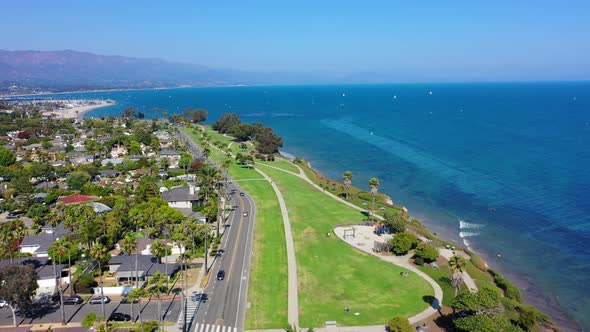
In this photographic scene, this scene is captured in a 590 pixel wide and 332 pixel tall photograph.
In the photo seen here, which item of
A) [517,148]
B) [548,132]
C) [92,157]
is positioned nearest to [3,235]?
[92,157]

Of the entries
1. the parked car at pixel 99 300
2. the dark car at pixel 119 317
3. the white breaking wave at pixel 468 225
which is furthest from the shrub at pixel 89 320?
the white breaking wave at pixel 468 225

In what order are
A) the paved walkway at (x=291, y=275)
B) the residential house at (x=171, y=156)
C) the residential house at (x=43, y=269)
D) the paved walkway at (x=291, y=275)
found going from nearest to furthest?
the paved walkway at (x=291, y=275) → the paved walkway at (x=291, y=275) → the residential house at (x=43, y=269) → the residential house at (x=171, y=156)

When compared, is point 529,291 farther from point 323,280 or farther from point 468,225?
point 323,280

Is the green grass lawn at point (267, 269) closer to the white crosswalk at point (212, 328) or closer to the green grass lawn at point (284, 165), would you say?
the white crosswalk at point (212, 328)

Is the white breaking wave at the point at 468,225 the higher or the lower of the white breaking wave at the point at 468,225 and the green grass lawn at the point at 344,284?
the lower

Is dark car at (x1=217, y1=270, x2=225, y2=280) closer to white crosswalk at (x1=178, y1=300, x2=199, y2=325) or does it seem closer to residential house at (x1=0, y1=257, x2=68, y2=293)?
white crosswalk at (x1=178, y1=300, x2=199, y2=325)
